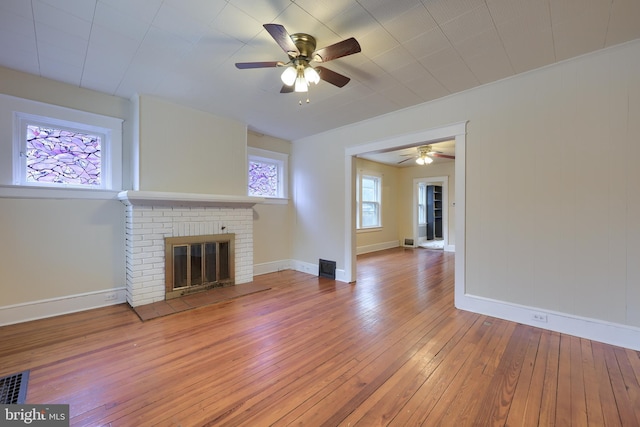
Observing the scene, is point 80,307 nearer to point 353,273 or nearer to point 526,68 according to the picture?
point 353,273

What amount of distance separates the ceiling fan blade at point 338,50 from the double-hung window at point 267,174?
2.99 metres

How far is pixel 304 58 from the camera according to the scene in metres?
2.18

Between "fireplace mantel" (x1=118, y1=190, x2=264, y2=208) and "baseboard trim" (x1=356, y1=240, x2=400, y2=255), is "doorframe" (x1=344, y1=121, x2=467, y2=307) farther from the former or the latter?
"baseboard trim" (x1=356, y1=240, x2=400, y2=255)

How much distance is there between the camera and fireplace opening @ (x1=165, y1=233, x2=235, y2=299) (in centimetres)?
346

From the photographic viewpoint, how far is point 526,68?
259 centimetres

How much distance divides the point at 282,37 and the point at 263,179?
11.1 feet

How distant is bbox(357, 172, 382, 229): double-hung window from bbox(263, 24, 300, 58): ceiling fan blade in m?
5.21

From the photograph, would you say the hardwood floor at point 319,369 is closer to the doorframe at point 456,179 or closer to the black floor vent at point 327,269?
the doorframe at point 456,179

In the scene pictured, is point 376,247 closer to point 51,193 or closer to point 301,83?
point 301,83

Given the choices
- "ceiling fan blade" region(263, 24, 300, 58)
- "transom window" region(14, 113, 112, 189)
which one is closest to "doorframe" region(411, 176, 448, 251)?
"ceiling fan blade" region(263, 24, 300, 58)

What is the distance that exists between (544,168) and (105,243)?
5.08 m

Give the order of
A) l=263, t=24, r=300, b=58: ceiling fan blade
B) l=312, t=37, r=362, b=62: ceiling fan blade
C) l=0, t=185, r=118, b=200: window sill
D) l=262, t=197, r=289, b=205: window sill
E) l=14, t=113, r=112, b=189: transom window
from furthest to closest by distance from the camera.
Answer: l=262, t=197, r=289, b=205: window sill → l=14, t=113, r=112, b=189: transom window → l=0, t=185, r=118, b=200: window sill → l=312, t=37, r=362, b=62: ceiling fan blade → l=263, t=24, r=300, b=58: ceiling fan blade

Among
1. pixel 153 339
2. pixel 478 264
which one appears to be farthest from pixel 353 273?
pixel 153 339

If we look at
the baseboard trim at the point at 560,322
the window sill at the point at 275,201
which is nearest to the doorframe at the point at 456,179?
the baseboard trim at the point at 560,322
